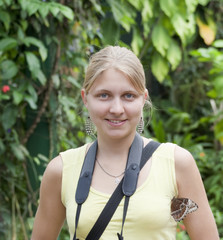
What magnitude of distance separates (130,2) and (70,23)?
0.81 meters

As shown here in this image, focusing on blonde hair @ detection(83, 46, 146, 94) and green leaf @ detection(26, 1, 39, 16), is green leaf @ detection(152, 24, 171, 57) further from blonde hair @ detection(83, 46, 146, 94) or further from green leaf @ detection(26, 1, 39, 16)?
blonde hair @ detection(83, 46, 146, 94)

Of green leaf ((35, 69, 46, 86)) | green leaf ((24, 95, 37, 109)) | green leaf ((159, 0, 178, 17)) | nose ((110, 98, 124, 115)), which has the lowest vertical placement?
nose ((110, 98, 124, 115))

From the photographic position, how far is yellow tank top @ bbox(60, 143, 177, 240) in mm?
2107

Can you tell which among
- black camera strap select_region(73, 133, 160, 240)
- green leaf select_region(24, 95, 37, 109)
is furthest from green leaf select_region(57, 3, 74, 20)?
black camera strap select_region(73, 133, 160, 240)

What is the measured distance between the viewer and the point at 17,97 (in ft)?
12.9

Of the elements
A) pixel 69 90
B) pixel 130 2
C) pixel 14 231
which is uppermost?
pixel 130 2

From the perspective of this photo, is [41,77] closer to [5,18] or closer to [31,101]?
[31,101]

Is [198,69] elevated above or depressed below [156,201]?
above

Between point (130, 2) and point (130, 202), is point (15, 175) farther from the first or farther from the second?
point (130, 202)

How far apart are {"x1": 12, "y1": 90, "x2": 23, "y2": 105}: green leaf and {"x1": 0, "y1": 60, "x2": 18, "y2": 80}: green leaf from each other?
119 millimetres

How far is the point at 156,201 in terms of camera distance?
2.12 m

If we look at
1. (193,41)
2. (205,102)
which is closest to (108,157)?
(193,41)

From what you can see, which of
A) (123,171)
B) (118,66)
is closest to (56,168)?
(123,171)

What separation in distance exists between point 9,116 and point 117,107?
204 cm
